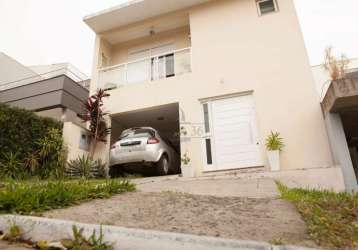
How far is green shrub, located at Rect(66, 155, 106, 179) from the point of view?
8.10 meters

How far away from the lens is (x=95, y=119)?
9.46 m

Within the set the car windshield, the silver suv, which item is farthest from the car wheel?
the car windshield

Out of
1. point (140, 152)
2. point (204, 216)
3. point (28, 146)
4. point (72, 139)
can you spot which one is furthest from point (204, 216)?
point (72, 139)

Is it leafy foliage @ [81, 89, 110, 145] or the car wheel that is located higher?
leafy foliage @ [81, 89, 110, 145]

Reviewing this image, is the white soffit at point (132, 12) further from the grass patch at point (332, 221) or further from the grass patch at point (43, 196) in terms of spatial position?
the grass patch at point (332, 221)

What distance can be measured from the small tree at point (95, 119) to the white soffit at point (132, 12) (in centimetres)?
352

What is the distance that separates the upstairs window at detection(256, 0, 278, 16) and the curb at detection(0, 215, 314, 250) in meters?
9.82

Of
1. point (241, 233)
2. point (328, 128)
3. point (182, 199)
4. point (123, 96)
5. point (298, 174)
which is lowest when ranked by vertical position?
point (241, 233)

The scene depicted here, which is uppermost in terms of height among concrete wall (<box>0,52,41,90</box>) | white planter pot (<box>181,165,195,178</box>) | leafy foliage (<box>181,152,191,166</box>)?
A: concrete wall (<box>0,52,41,90</box>)

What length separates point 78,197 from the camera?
3.31 m

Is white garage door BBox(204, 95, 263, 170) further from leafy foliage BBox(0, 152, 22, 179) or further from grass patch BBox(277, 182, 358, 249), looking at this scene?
leafy foliage BBox(0, 152, 22, 179)

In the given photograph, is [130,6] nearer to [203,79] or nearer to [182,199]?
[203,79]

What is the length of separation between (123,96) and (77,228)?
829 cm

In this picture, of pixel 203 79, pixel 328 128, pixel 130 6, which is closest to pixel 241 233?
pixel 328 128
